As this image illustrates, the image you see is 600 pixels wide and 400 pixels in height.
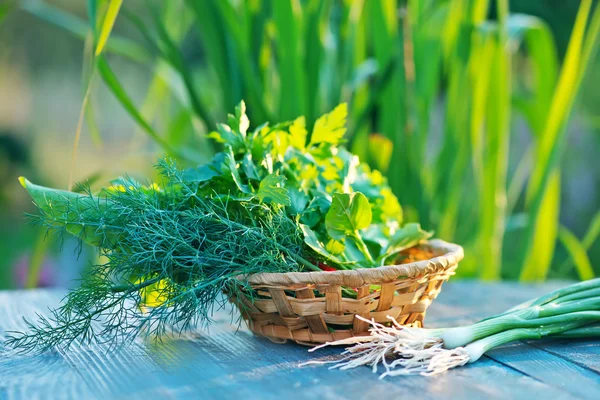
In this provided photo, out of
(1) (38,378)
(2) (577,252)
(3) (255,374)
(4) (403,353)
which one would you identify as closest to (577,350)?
(4) (403,353)

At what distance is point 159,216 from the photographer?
674 mm

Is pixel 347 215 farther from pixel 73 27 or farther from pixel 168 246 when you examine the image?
pixel 73 27

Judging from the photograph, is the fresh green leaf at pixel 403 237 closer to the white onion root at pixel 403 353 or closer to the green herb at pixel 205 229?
the green herb at pixel 205 229

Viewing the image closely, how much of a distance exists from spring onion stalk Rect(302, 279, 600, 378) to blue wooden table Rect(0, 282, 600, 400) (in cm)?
1

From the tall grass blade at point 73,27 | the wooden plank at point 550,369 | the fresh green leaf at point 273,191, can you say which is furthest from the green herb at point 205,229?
the tall grass blade at point 73,27

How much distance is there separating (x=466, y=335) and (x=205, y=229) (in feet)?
0.94

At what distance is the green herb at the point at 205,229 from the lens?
652 mm

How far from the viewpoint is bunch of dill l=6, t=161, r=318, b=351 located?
649mm

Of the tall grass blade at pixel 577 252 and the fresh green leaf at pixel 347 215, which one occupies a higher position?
the fresh green leaf at pixel 347 215

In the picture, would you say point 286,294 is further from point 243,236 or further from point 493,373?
point 493,373

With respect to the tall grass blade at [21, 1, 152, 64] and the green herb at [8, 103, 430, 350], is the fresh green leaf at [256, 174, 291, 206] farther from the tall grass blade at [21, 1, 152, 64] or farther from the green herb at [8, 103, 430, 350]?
the tall grass blade at [21, 1, 152, 64]

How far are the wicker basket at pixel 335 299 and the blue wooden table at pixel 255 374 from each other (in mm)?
26

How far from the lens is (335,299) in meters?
0.64

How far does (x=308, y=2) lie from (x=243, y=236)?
0.65 metres
